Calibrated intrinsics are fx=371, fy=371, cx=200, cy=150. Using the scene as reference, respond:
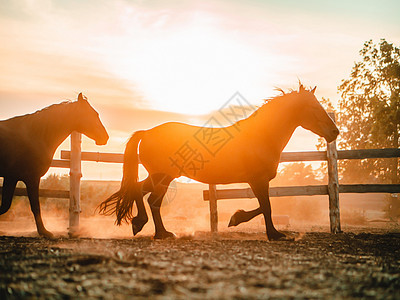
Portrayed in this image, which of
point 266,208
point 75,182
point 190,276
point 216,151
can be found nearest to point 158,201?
point 216,151

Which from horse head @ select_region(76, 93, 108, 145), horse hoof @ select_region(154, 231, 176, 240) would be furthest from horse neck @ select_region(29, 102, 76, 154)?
horse hoof @ select_region(154, 231, 176, 240)

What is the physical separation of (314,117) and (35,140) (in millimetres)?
4516

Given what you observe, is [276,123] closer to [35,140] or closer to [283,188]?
[283,188]

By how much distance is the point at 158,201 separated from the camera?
5770mm

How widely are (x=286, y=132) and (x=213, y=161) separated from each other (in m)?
1.25

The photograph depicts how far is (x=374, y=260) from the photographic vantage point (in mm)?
3453

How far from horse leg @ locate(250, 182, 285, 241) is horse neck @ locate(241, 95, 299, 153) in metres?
0.64

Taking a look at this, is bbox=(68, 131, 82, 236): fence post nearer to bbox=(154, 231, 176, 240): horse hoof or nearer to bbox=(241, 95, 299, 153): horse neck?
bbox=(154, 231, 176, 240): horse hoof

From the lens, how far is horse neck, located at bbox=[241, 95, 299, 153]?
227 inches

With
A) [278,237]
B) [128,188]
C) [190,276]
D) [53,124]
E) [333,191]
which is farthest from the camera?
[333,191]

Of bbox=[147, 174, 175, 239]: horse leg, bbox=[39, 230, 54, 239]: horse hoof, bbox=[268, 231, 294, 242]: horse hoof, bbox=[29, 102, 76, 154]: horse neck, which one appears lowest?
bbox=[268, 231, 294, 242]: horse hoof

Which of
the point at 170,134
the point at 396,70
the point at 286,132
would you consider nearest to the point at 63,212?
the point at 170,134

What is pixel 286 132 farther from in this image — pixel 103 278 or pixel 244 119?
pixel 103 278

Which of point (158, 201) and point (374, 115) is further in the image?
point (374, 115)
